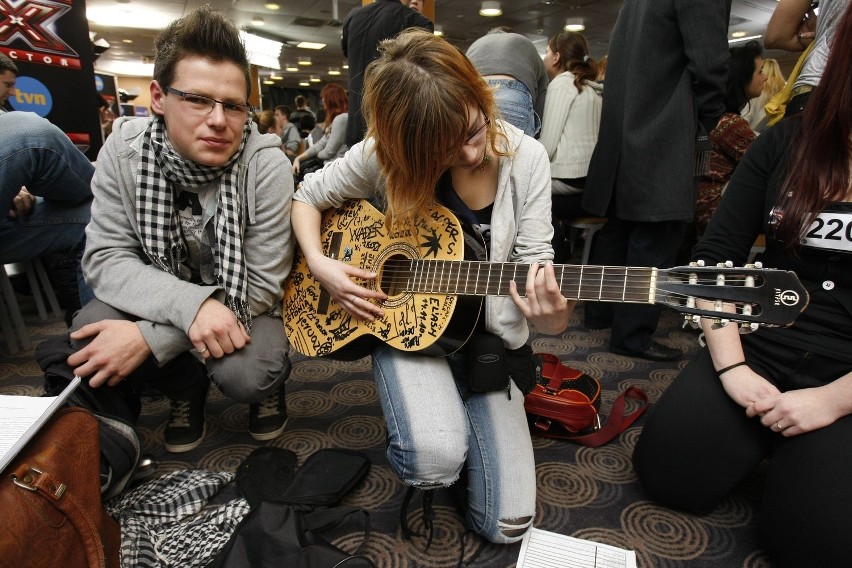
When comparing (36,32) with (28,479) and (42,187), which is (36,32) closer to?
(42,187)

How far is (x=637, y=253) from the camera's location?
8.17 feet

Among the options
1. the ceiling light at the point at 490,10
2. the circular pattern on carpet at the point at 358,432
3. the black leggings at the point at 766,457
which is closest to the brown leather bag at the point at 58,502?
the circular pattern on carpet at the point at 358,432

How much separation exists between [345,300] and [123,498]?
872 mm

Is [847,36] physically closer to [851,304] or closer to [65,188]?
[851,304]

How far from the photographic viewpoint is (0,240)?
2223mm

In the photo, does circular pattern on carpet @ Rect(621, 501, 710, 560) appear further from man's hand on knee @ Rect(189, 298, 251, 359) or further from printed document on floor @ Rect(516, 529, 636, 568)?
man's hand on knee @ Rect(189, 298, 251, 359)

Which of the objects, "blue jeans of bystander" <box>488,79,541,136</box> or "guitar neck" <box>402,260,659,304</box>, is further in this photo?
"blue jeans of bystander" <box>488,79,541,136</box>

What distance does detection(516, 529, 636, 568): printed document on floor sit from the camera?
1247 mm

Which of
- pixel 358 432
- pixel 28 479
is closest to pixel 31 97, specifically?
pixel 358 432

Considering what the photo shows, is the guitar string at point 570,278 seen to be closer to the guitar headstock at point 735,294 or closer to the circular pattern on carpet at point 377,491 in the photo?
the guitar headstock at point 735,294

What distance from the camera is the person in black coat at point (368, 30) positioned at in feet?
8.23

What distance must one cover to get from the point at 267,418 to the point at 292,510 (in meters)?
0.59

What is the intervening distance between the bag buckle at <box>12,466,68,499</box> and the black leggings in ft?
4.92

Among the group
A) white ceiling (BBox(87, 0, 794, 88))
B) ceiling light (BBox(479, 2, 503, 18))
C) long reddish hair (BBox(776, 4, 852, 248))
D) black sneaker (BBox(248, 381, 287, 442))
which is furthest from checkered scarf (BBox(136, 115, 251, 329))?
ceiling light (BBox(479, 2, 503, 18))
